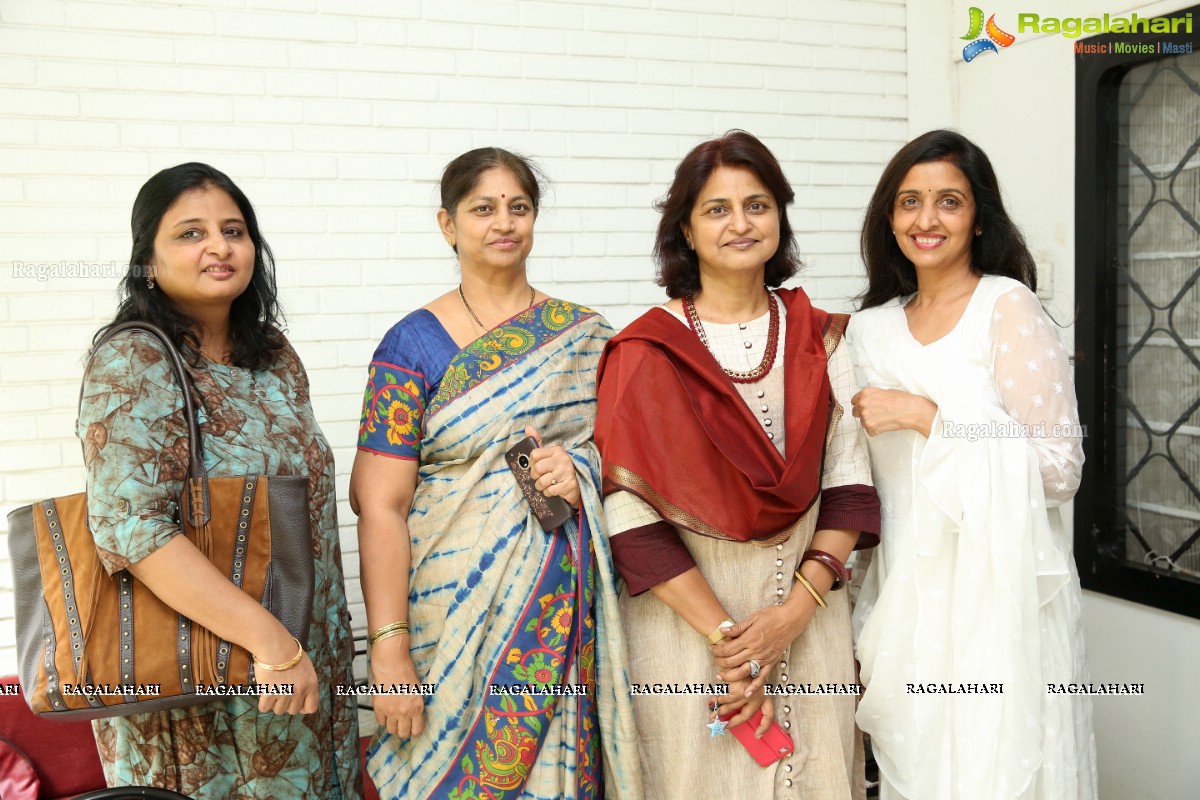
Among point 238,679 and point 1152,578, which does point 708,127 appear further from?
point 238,679

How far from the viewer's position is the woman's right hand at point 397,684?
1.80 m

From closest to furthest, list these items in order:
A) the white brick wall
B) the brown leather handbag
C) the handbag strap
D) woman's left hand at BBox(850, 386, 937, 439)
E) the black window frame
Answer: the brown leather handbag < the handbag strap < woman's left hand at BBox(850, 386, 937, 439) < the white brick wall < the black window frame

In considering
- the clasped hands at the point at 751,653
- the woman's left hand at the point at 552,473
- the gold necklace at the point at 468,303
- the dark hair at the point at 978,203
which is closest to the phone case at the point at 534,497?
the woman's left hand at the point at 552,473

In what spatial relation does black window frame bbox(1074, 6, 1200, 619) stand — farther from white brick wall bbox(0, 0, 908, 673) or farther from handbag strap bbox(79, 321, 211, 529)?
handbag strap bbox(79, 321, 211, 529)

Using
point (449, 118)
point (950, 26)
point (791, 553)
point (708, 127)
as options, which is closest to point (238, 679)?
point (791, 553)

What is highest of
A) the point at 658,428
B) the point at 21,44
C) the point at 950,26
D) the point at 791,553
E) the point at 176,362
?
the point at 950,26

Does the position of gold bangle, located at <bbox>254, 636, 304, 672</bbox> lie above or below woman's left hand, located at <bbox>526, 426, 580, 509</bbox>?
below

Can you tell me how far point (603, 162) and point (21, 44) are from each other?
1.74m

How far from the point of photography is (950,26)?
3.61m

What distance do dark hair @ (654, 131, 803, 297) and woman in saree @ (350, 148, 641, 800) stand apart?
30 centimetres

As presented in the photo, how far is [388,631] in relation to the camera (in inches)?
71.4

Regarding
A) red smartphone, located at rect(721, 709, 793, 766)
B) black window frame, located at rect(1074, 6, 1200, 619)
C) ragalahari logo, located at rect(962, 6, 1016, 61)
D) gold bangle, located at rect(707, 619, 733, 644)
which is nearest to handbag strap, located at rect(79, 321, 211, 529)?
gold bangle, located at rect(707, 619, 733, 644)

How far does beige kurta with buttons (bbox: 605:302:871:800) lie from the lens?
6.05 ft

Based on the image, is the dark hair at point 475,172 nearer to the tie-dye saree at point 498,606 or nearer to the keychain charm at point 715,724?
the tie-dye saree at point 498,606
